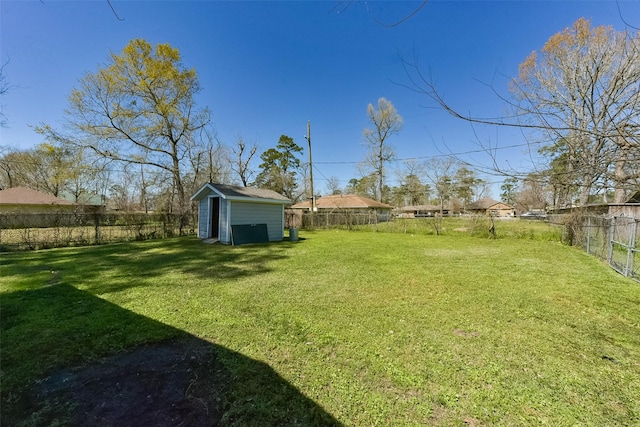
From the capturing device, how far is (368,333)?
295 centimetres

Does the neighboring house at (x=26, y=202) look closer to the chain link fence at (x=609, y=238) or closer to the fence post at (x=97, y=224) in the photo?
the fence post at (x=97, y=224)

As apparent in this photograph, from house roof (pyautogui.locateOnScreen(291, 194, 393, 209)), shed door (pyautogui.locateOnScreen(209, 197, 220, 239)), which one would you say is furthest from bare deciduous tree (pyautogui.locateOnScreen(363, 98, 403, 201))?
shed door (pyautogui.locateOnScreen(209, 197, 220, 239))

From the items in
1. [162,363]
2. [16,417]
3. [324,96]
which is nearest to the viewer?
[16,417]

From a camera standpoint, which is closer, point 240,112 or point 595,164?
point 595,164

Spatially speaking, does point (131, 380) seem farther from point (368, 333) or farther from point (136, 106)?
point (136, 106)

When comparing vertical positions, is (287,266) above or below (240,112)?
below

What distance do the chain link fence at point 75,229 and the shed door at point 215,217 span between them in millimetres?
2730

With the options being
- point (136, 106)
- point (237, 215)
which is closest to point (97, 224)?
point (237, 215)

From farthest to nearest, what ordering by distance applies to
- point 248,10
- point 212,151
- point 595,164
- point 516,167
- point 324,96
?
1. point 212,151
2. point 324,96
3. point 248,10
4. point 516,167
5. point 595,164

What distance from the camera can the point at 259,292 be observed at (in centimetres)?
436

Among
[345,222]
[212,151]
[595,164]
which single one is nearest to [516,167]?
[595,164]

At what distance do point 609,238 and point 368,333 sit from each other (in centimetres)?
873

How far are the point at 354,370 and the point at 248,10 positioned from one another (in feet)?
16.0

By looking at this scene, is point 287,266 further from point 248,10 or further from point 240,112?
point 240,112
